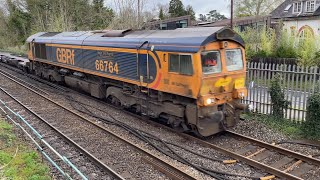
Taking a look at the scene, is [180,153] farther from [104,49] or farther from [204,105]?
[104,49]

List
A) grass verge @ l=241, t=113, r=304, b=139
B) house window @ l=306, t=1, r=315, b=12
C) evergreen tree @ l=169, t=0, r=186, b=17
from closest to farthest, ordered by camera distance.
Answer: grass verge @ l=241, t=113, r=304, b=139
house window @ l=306, t=1, r=315, b=12
evergreen tree @ l=169, t=0, r=186, b=17

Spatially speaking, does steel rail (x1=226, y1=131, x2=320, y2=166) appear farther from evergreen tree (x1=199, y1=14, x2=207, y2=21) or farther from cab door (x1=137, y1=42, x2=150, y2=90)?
evergreen tree (x1=199, y1=14, x2=207, y2=21)

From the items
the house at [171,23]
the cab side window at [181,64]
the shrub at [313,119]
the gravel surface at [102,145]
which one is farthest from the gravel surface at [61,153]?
the house at [171,23]

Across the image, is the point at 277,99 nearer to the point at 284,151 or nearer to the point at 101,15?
the point at 284,151

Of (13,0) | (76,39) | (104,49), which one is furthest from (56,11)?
(104,49)

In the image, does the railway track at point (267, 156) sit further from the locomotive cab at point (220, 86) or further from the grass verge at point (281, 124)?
the grass verge at point (281, 124)

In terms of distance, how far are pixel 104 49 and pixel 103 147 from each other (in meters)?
5.22

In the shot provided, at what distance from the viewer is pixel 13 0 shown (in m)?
47.0

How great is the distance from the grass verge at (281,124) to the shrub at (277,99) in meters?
0.25

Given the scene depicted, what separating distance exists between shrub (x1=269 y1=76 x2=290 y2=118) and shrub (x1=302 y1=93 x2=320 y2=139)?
1.28 metres

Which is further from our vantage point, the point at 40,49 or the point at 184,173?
the point at 40,49

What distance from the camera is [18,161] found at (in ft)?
26.0

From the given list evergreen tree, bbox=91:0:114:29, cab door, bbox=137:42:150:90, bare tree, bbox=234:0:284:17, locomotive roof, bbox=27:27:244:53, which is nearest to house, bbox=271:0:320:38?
bare tree, bbox=234:0:284:17

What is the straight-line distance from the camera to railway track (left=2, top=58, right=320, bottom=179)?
24.7 feet
